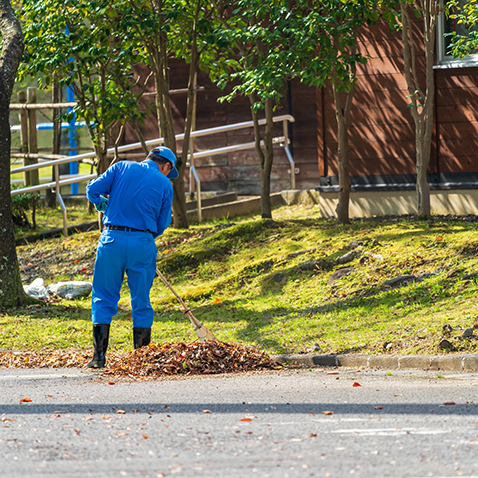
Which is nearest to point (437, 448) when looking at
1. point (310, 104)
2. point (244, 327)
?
point (244, 327)

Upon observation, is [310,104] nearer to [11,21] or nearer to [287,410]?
[11,21]

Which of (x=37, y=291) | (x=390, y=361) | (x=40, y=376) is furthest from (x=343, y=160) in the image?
(x=40, y=376)

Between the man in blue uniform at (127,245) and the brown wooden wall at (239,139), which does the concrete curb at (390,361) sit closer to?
the man in blue uniform at (127,245)

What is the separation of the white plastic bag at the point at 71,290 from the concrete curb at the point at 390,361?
14.6ft

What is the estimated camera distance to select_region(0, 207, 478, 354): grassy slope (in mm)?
7957

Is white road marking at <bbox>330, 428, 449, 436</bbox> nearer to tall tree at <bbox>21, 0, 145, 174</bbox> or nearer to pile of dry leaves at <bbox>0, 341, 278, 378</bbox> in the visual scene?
pile of dry leaves at <bbox>0, 341, 278, 378</bbox>

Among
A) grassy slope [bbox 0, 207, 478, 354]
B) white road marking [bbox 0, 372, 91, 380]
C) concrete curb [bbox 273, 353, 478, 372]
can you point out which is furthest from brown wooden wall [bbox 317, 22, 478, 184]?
white road marking [bbox 0, 372, 91, 380]

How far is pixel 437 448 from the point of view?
397 centimetres

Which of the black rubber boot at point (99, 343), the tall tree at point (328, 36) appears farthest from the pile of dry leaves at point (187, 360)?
the tall tree at point (328, 36)

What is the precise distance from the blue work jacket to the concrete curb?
1834 millimetres

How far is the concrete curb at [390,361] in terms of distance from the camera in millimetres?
6607

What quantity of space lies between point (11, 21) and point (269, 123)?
16.1ft

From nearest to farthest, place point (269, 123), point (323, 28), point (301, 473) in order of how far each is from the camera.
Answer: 1. point (301, 473)
2. point (323, 28)
3. point (269, 123)

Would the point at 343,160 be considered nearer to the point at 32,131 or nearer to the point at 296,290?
the point at 296,290
